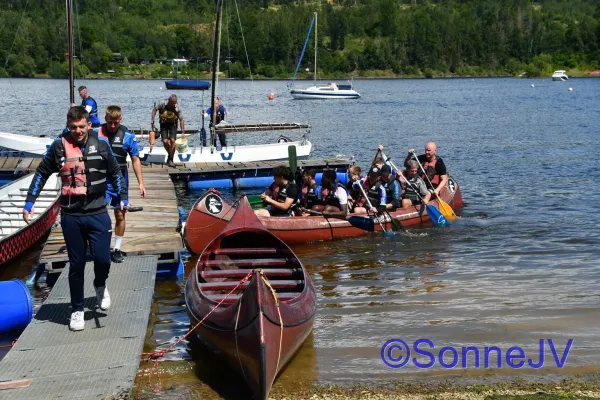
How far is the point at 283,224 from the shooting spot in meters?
15.1

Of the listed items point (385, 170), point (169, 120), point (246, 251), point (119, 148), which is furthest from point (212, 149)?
point (246, 251)

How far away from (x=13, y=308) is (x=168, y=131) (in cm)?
1223

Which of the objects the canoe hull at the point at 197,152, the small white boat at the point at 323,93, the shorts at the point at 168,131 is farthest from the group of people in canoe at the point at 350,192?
the small white boat at the point at 323,93

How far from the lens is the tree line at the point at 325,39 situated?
117125 millimetres

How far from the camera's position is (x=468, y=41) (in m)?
150

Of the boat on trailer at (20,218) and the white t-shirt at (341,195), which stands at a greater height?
the white t-shirt at (341,195)

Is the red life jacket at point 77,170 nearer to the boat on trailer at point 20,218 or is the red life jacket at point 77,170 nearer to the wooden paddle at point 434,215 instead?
the boat on trailer at point 20,218

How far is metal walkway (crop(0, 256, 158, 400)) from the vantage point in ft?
22.9

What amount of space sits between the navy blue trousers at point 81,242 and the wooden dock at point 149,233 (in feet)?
9.37

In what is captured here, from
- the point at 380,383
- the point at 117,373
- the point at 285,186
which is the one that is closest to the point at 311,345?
the point at 380,383

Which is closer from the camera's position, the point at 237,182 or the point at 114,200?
the point at 114,200

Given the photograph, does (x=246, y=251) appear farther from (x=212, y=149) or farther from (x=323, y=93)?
(x=323, y=93)

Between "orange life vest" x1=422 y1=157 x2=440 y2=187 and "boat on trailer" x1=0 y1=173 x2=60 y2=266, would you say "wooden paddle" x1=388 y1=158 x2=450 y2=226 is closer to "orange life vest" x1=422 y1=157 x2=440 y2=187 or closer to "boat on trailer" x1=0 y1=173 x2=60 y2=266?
"orange life vest" x1=422 y1=157 x2=440 y2=187

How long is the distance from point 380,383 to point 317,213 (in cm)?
735
